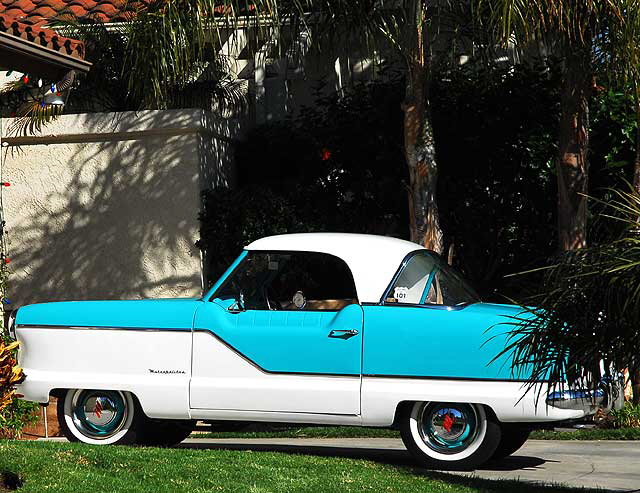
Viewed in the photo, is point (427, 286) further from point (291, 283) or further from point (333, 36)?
point (333, 36)

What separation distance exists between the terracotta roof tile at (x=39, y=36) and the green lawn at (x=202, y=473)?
119 inches

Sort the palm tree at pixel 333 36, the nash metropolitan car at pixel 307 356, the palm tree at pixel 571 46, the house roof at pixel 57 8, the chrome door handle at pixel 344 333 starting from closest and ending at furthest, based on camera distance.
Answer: the nash metropolitan car at pixel 307 356 → the chrome door handle at pixel 344 333 → the palm tree at pixel 571 46 → the palm tree at pixel 333 36 → the house roof at pixel 57 8

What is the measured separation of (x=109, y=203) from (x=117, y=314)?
5.40m

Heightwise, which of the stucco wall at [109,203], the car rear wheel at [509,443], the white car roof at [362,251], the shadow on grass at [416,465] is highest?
the stucco wall at [109,203]

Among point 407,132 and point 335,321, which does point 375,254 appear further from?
point 407,132

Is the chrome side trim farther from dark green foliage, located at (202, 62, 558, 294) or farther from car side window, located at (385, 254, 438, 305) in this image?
dark green foliage, located at (202, 62, 558, 294)

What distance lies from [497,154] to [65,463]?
850 centimetres

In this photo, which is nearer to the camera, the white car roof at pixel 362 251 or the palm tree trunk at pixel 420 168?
the white car roof at pixel 362 251

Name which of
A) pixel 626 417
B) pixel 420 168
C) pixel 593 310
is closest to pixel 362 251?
pixel 593 310

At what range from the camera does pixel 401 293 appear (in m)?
9.47

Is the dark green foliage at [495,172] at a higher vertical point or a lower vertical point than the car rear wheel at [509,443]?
higher

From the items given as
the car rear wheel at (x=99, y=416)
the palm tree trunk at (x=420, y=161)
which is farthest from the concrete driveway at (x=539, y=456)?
the palm tree trunk at (x=420, y=161)

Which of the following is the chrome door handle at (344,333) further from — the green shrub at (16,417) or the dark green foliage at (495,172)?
the dark green foliage at (495,172)

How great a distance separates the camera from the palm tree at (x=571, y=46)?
10758 millimetres
